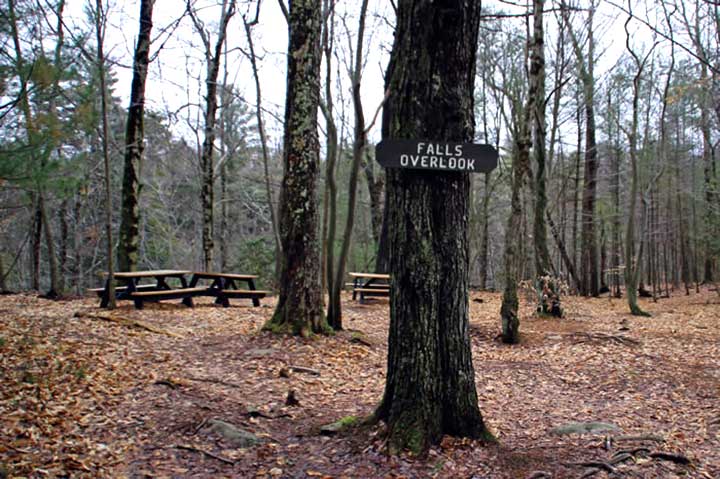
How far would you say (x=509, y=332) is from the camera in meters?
8.41

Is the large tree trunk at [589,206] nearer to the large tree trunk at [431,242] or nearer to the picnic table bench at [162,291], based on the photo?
the picnic table bench at [162,291]

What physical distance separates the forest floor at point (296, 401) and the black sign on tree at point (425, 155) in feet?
6.03

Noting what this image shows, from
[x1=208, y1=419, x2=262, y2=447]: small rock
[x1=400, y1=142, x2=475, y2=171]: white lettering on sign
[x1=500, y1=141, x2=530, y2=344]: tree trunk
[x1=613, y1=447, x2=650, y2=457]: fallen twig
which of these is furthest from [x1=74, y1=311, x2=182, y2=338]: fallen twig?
[x1=613, y1=447, x2=650, y2=457]: fallen twig

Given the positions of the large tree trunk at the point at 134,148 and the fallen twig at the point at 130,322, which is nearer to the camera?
the fallen twig at the point at 130,322

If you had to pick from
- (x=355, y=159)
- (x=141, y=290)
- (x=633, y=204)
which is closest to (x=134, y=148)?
(x=141, y=290)

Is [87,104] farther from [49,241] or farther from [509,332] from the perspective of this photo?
[509,332]

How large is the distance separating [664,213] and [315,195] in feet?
74.2

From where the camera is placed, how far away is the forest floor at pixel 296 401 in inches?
137

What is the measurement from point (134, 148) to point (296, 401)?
25.3ft

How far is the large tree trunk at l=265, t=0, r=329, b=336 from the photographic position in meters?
7.31

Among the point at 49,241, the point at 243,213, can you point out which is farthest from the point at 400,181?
the point at 243,213

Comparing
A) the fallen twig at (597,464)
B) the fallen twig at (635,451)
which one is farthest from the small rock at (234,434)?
the fallen twig at (635,451)

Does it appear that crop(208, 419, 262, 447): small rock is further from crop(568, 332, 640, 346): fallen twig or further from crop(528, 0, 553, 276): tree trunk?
crop(528, 0, 553, 276): tree trunk

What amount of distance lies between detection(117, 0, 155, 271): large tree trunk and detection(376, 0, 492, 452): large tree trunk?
8.33 metres
